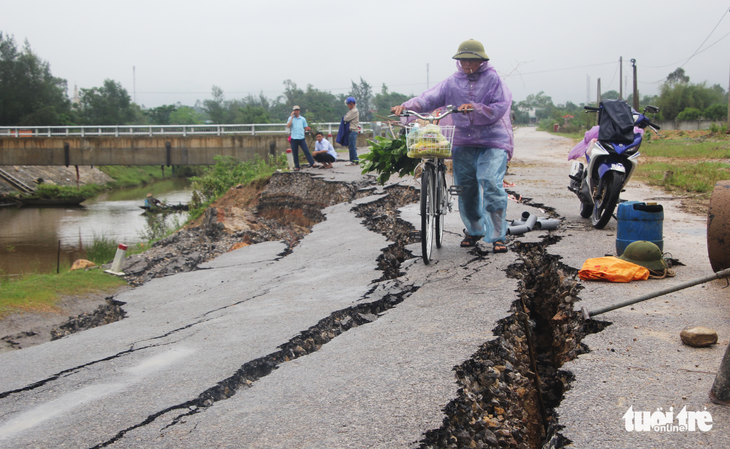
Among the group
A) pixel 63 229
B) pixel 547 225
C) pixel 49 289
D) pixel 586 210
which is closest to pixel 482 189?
pixel 547 225

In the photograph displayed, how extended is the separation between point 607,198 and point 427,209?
2323mm

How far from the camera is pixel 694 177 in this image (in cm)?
1112

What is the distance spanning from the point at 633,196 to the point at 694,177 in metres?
2.67

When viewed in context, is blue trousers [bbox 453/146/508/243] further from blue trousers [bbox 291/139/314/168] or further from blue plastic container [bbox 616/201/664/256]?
blue trousers [bbox 291/139/314/168]

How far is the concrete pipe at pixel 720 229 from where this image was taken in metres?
3.88

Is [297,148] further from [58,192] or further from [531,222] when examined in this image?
[58,192]

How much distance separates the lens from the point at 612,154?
6.32 meters

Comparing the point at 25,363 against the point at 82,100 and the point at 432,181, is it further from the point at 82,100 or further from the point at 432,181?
the point at 82,100

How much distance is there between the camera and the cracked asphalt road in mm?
2490

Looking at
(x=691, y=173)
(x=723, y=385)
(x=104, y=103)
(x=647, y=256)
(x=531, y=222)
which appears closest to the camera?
(x=723, y=385)

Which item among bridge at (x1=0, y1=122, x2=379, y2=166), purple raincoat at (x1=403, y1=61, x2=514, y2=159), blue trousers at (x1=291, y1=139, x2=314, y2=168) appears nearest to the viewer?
purple raincoat at (x1=403, y1=61, x2=514, y2=159)

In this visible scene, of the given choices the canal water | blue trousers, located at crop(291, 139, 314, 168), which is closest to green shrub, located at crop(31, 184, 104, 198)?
the canal water

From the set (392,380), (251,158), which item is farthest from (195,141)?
(392,380)

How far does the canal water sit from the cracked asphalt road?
24.3 feet
